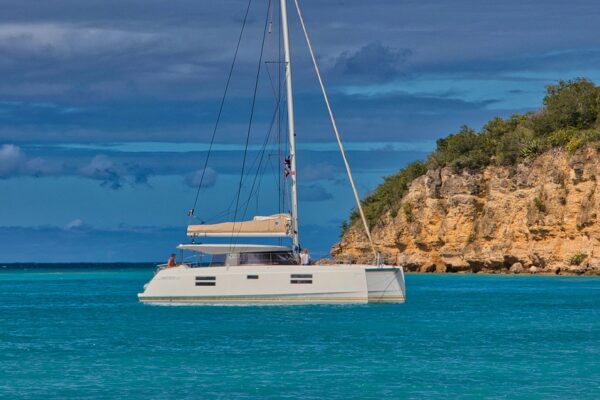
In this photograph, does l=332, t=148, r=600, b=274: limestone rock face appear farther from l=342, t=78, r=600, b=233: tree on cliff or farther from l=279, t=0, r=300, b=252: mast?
l=279, t=0, r=300, b=252: mast

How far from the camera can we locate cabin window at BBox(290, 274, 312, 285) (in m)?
38.8

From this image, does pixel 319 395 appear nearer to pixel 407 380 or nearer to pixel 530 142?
pixel 407 380

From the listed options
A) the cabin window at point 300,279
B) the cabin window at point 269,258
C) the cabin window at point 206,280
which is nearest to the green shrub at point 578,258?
the cabin window at point 269,258

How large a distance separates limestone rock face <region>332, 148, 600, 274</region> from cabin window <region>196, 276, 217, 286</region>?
25.9m

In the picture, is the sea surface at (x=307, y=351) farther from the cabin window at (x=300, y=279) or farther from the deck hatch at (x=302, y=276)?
the deck hatch at (x=302, y=276)

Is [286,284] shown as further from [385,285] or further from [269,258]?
[385,285]

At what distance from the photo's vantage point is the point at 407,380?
2281 centimetres

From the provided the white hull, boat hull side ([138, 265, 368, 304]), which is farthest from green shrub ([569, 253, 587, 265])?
boat hull side ([138, 265, 368, 304])

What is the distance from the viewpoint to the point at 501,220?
8038cm

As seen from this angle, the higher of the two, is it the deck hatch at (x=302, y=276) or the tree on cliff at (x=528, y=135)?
the tree on cliff at (x=528, y=135)

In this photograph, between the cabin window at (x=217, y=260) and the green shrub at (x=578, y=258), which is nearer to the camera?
the cabin window at (x=217, y=260)

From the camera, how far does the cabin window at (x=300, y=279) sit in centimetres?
3884

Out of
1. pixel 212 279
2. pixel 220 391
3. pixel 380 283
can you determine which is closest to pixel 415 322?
pixel 380 283

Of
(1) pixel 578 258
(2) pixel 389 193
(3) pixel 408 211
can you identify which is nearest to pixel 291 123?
(1) pixel 578 258
